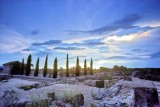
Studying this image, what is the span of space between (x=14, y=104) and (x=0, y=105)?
129 centimetres

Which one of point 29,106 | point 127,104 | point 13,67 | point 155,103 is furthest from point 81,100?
point 13,67

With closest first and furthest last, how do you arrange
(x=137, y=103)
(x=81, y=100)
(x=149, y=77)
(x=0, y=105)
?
1. (x=137, y=103)
2. (x=0, y=105)
3. (x=81, y=100)
4. (x=149, y=77)

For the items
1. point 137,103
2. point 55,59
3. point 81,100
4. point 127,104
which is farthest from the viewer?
point 55,59

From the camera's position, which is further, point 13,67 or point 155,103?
point 13,67

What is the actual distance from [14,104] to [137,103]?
281 inches

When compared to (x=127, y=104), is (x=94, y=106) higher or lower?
lower

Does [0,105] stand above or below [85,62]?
below

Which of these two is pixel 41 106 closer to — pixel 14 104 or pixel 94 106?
pixel 14 104

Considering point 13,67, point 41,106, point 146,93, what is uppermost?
point 13,67

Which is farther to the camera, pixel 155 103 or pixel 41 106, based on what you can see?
pixel 41 106

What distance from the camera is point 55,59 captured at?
150ft

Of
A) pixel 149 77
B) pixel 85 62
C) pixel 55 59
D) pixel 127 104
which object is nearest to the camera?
pixel 127 104

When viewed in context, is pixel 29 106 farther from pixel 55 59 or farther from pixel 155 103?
pixel 55 59

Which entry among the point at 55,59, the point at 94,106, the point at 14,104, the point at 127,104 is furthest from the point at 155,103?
the point at 55,59
